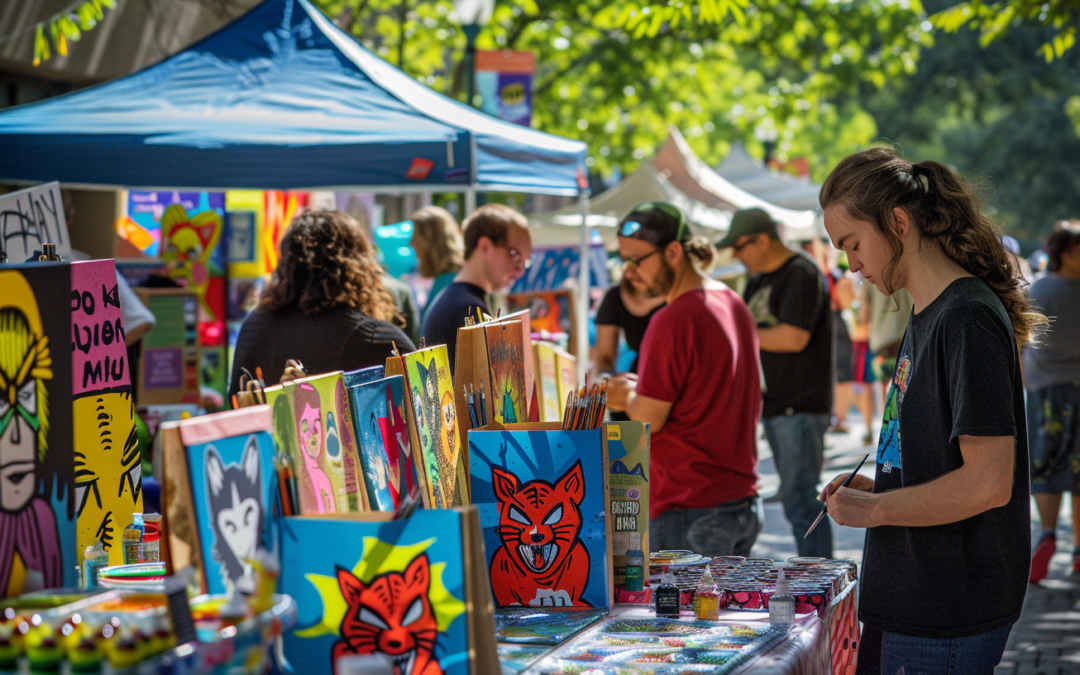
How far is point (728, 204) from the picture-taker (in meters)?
15.1

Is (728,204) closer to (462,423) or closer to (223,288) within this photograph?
(223,288)

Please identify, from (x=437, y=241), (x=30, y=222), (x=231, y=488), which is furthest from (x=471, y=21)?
(x=231, y=488)

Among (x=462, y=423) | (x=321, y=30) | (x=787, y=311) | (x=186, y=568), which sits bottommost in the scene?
(x=186, y=568)

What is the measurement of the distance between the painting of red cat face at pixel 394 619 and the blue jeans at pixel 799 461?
3.75 m

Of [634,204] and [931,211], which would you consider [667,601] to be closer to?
[931,211]

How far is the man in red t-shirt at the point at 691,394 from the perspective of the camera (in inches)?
132

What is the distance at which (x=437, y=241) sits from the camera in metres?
5.50

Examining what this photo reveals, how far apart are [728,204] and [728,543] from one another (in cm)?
1209

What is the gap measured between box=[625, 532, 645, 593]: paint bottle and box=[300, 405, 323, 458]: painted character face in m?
0.91

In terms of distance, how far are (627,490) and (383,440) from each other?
708 millimetres

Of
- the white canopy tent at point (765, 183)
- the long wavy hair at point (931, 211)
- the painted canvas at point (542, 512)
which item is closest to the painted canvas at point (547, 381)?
the painted canvas at point (542, 512)

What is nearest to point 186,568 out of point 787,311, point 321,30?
point 787,311

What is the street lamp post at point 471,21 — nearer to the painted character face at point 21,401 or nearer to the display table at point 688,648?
the display table at point 688,648

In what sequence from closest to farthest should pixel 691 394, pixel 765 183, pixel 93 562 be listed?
1. pixel 93 562
2. pixel 691 394
3. pixel 765 183
